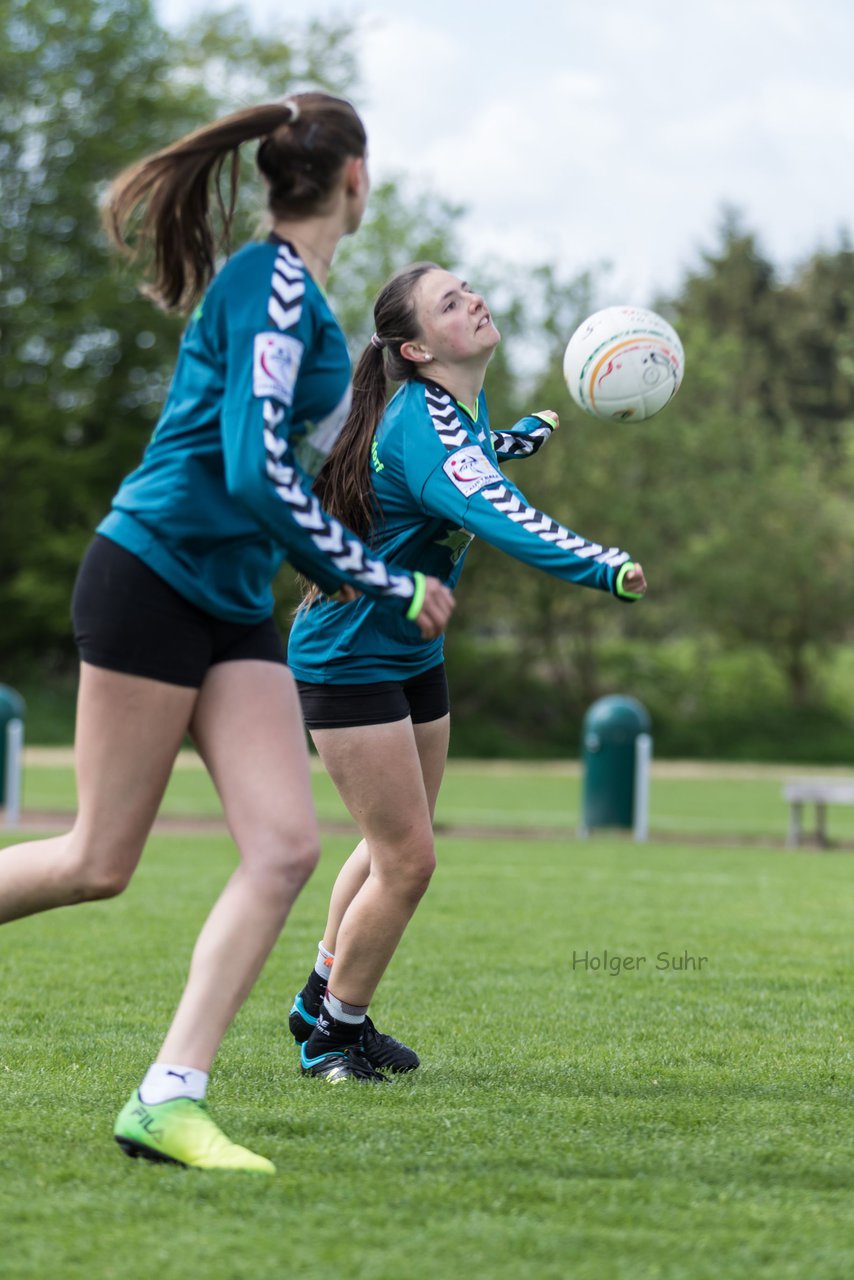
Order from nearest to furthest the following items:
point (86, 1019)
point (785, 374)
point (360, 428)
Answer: point (360, 428) < point (86, 1019) < point (785, 374)

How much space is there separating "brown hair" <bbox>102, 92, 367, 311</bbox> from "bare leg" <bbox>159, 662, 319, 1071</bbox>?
0.97 m

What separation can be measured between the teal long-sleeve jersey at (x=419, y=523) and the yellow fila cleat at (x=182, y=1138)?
1480 mm

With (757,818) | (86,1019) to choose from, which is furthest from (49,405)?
(86,1019)

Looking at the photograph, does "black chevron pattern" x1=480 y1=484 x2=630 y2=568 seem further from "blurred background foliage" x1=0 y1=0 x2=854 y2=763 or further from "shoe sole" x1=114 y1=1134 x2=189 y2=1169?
"blurred background foliage" x1=0 y1=0 x2=854 y2=763

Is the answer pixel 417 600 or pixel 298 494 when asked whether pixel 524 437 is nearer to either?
pixel 417 600

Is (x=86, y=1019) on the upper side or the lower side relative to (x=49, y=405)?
lower

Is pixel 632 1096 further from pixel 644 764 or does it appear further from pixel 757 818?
pixel 757 818

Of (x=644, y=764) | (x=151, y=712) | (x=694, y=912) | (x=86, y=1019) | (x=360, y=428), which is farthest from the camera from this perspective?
(x=644, y=764)

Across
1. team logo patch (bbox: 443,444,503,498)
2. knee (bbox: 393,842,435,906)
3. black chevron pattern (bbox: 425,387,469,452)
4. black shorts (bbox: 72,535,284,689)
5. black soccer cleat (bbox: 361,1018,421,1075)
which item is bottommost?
black soccer cleat (bbox: 361,1018,421,1075)

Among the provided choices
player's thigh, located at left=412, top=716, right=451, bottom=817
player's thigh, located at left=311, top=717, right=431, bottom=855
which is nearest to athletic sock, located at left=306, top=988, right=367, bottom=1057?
player's thigh, located at left=311, top=717, right=431, bottom=855

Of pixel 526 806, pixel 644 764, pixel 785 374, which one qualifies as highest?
pixel 785 374

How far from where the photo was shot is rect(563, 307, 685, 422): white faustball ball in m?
5.50

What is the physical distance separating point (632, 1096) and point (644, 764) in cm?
1163

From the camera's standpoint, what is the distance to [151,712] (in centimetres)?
365
